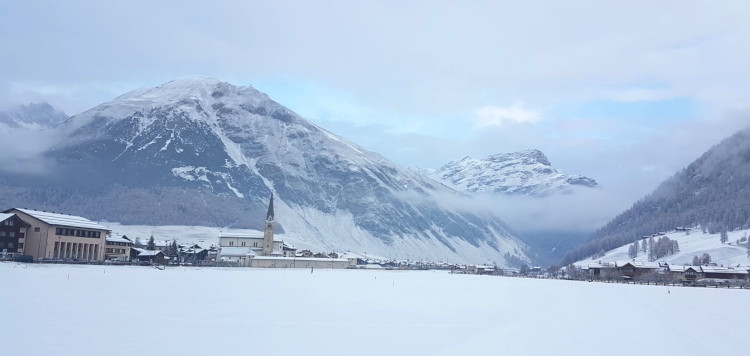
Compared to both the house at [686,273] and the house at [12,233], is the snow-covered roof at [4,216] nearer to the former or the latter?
the house at [12,233]

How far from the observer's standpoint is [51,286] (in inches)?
2159

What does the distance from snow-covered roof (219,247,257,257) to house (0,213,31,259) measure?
76403 millimetres

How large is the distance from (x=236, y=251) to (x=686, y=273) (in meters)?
129

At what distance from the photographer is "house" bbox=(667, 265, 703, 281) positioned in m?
180

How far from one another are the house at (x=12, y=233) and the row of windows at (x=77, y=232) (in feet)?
18.4

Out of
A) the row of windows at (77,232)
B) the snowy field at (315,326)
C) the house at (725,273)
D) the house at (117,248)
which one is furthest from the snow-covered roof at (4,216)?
the house at (725,273)

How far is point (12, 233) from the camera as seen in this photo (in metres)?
114

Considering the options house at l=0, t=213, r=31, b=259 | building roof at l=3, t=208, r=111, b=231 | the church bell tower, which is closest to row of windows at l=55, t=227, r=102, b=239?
building roof at l=3, t=208, r=111, b=231

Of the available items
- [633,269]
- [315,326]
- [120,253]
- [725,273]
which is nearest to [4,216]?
[120,253]

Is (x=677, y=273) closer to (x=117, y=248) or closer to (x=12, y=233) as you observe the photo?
(x=117, y=248)

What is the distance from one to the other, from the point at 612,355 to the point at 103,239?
4746 inches

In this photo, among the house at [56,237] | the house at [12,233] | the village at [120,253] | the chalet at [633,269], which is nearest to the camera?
the house at [12,233]

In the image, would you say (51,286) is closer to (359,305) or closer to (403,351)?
(359,305)

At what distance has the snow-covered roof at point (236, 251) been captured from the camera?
190m
